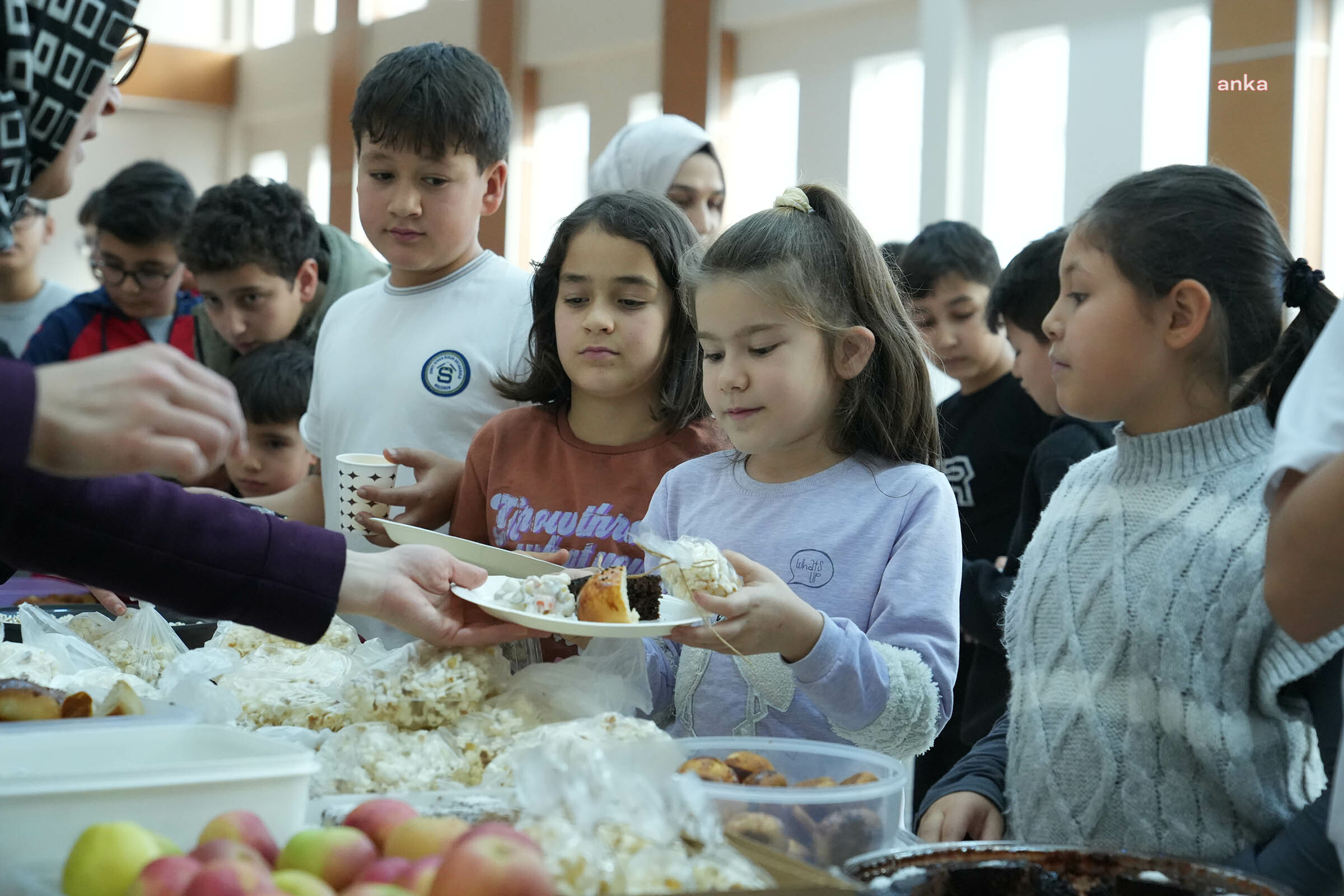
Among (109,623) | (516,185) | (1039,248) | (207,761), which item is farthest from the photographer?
(516,185)

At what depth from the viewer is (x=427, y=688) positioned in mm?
1458

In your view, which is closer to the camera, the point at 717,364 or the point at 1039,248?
the point at 717,364

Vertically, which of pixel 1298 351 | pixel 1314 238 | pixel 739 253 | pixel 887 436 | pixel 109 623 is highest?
pixel 1314 238

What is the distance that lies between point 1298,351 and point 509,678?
104cm

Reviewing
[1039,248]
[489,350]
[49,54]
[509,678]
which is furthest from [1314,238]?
[49,54]

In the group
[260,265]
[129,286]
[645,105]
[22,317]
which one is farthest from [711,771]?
[645,105]

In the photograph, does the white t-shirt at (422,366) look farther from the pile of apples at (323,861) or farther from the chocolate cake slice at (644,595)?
the pile of apples at (323,861)

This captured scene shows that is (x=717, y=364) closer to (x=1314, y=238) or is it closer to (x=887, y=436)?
(x=887, y=436)

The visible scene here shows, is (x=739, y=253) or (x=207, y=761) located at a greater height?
(x=739, y=253)

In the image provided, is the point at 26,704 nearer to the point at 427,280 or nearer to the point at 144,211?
the point at 427,280

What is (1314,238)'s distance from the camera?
535cm

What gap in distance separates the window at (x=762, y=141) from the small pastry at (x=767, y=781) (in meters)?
7.31

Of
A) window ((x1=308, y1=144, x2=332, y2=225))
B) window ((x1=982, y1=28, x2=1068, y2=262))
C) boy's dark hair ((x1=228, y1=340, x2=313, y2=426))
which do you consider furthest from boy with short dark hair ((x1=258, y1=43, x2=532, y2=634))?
window ((x1=308, y1=144, x2=332, y2=225))

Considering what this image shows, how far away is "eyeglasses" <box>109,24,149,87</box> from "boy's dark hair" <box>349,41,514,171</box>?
0.88m
